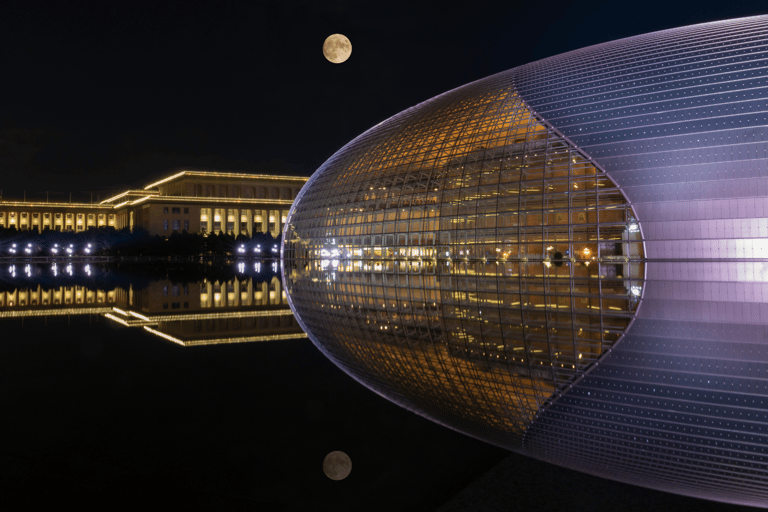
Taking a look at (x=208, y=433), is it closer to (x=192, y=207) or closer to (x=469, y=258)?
(x=469, y=258)

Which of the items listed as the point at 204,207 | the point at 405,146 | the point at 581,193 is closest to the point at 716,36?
the point at 581,193

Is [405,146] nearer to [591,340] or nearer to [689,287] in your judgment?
[689,287]

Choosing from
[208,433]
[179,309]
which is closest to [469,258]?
[179,309]

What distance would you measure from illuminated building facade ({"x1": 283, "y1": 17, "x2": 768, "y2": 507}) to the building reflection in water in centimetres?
121

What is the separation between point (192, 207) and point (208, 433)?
92.4m

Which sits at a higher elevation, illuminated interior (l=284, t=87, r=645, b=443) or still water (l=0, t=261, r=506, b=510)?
illuminated interior (l=284, t=87, r=645, b=443)

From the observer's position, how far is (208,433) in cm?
514

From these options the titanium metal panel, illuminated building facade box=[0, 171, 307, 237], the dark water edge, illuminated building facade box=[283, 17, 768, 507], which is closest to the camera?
the dark water edge

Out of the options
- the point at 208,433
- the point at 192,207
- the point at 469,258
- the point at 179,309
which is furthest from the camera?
the point at 192,207

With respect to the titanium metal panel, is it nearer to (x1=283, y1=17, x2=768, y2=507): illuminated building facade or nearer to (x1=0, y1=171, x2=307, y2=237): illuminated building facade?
(x1=283, y1=17, x2=768, y2=507): illuminated building facade

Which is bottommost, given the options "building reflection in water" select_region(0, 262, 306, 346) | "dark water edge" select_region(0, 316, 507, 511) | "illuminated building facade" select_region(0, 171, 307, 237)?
"dark water edge" select_region(0, 316, 507, 511)

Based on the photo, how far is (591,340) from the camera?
325 inches

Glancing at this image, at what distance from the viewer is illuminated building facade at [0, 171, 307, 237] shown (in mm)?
89312

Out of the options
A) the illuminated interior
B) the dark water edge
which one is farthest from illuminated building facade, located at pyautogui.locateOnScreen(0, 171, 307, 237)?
the dark water edge
